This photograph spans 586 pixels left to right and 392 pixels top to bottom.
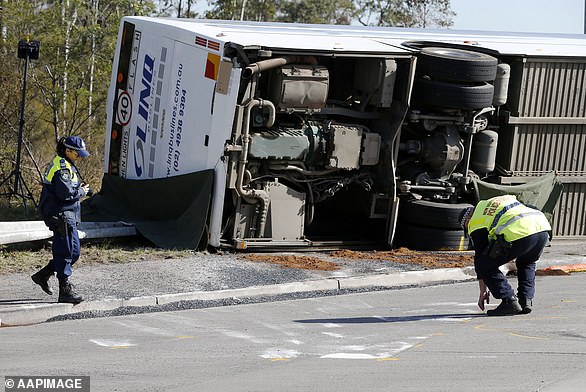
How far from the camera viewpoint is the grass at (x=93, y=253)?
435 inches

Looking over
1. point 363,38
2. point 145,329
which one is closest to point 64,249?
point 145,329

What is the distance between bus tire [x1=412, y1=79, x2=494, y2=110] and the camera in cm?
1320

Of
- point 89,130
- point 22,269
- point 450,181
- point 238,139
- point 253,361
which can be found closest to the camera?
point 253,361

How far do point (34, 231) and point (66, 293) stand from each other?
2.32m

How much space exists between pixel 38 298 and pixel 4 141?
1049cm

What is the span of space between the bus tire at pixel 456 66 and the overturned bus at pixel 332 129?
18 mm

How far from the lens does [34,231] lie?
37.9ft

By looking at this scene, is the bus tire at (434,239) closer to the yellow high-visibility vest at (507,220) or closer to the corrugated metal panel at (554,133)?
the corrugated metal panel at (554,133)

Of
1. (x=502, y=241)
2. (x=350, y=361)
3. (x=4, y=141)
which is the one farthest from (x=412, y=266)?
(x=4, y=141)

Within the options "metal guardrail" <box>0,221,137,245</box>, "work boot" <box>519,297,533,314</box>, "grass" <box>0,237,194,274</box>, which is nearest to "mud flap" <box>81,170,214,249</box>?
"grass" <box>0,237,194,274</box>

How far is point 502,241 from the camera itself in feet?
31.8

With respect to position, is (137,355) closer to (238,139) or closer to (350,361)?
(350,361)

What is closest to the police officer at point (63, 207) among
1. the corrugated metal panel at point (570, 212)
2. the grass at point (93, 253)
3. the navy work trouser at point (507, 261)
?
the grass at point (93, 253)

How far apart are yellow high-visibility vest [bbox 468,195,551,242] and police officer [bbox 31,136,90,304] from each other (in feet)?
12.6
